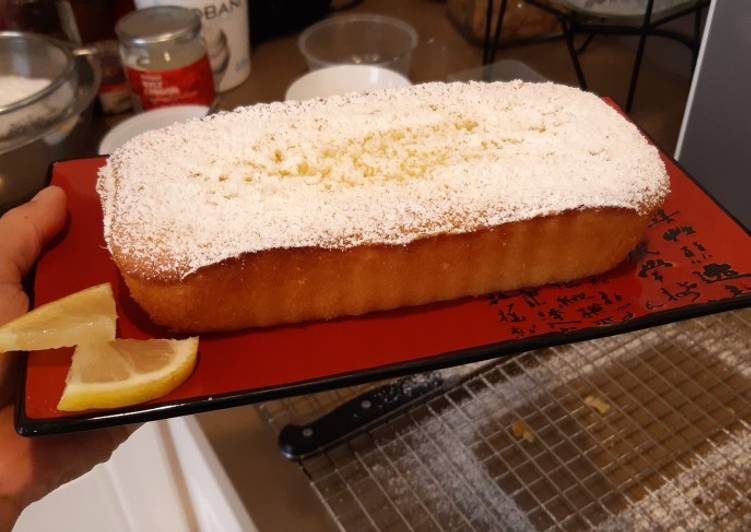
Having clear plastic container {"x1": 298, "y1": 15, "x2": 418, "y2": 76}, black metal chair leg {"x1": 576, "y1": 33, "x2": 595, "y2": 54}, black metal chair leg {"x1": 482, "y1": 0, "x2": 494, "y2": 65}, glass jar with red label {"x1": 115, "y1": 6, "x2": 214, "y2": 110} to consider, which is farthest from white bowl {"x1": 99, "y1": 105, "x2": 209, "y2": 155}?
Answer: black metal chair leg {"x1": 576, "y1": 33, "x2": 595, "y2": 54}

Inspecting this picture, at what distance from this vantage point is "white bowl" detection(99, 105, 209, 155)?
1129 mm

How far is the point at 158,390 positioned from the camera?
567 millimetres

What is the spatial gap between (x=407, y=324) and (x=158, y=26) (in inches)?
31.9

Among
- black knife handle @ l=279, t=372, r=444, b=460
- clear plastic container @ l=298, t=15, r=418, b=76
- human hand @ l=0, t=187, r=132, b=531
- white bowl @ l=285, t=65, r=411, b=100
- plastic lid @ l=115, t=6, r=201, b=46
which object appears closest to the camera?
human hand @ l=0, t=187, r=132, b=531

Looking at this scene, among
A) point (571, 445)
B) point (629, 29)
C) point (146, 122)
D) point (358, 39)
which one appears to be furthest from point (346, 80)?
point (571, 445)

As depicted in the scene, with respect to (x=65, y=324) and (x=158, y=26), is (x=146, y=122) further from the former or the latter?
(x=65, y=324)

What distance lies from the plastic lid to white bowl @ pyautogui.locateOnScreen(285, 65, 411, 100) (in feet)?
0.68

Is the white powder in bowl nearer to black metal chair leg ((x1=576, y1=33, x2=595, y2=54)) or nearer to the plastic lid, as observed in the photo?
the plastic lid

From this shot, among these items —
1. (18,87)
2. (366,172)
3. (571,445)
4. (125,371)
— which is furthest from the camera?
(18,87)

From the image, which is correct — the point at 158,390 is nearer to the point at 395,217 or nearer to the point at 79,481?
the point at 395,217

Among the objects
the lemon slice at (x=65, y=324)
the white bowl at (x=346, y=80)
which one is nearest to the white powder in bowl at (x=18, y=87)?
the white bowl at (x=346, y=80)

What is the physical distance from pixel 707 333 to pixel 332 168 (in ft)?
1.85

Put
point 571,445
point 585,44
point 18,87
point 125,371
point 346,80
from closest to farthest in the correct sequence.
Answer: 1. point 125,371
2. point 571,445
3. point 18,87
4. point 346,80
5. point 585,44

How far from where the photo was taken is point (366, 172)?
0.68 meters
